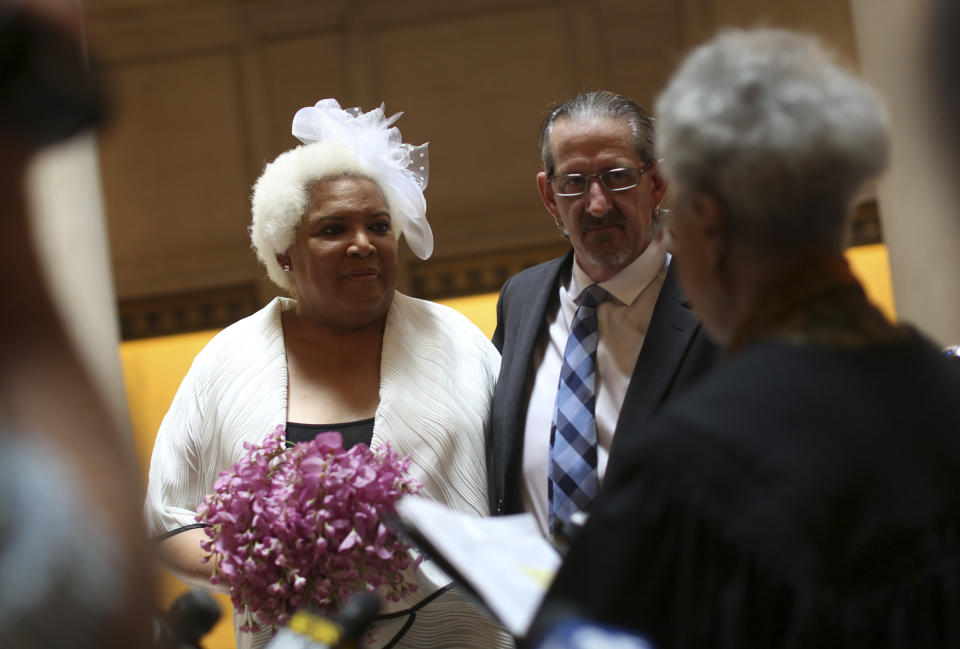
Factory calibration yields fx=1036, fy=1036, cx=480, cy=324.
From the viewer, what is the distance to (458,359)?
272 centimetres

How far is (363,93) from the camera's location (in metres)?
6.21

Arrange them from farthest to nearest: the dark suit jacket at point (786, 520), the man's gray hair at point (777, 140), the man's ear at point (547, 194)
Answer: the man's ear at point (547, 194)
the man's gray hair at point (777, 140)
the dark suit jacket at point (786, 520)

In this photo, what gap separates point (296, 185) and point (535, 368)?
805mm

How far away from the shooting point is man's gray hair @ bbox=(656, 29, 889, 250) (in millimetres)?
1258

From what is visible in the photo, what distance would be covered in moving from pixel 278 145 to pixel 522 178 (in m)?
1.48

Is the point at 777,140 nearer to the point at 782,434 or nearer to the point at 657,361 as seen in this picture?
the point at 782,434

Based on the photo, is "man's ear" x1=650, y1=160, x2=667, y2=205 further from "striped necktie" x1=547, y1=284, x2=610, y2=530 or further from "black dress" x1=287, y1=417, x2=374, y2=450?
"black dress" x1=287, y1=417, x2=374, y2=450

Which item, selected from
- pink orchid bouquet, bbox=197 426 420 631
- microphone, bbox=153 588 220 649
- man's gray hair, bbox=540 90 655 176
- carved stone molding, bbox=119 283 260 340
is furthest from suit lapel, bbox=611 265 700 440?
carved stone molding, bbox=119 283 260 340

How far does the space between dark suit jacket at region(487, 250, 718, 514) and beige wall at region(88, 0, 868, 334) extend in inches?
132

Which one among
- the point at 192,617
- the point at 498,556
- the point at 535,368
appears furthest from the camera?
the point at 535,368

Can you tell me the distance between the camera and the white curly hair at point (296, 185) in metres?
2.76

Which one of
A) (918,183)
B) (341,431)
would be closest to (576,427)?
(341,431)

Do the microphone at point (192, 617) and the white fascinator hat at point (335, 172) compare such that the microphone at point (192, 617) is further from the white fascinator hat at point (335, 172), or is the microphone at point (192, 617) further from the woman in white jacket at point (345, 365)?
the white fascinator hat at point (335, 172)

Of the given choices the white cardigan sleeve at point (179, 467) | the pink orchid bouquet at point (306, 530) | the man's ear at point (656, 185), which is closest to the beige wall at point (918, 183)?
the man's ear at point (656, 185)
